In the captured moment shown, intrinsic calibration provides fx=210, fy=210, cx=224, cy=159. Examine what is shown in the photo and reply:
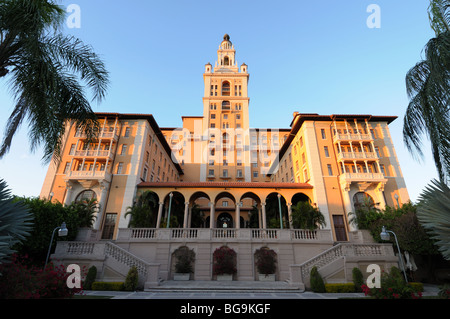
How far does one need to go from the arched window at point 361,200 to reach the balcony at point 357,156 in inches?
182

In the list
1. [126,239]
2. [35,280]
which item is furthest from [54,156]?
[126,239]

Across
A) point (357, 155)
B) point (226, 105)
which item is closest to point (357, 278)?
point (357, 155)

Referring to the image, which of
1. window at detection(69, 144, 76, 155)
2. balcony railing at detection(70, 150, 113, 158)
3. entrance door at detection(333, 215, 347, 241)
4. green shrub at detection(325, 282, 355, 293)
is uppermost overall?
window at detection(69, 144, 76, 155)

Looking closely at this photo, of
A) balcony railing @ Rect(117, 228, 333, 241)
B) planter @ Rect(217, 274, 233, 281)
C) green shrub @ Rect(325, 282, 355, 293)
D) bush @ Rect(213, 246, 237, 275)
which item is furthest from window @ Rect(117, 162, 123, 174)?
green shrub @ Rect(325, 282, 355, 293)

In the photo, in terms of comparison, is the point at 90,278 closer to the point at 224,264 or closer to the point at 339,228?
the point at 224,264

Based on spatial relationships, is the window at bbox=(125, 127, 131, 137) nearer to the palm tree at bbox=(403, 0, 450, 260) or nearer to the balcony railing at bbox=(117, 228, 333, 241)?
the balcony railing at bbox=(117, 228, 333, 241)

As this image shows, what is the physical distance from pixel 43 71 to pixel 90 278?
45.3ft

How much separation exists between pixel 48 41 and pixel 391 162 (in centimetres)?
3636

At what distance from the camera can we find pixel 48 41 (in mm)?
8711

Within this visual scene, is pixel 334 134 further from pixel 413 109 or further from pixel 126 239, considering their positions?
pixel 126 239

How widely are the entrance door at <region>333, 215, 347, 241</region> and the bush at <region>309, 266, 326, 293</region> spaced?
475 inches

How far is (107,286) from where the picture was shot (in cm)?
1432

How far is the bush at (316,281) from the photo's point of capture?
14.6m

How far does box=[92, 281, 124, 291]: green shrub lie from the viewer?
14273 millimetres
